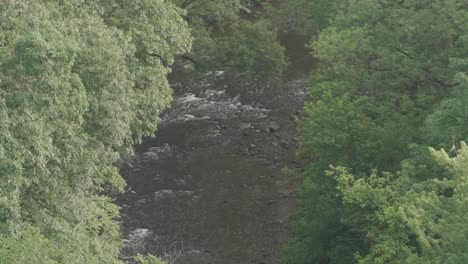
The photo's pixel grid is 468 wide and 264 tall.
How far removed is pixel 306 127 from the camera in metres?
29.6

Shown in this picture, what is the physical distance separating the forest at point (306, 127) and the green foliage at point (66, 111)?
0.05 meters

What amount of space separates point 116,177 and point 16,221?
297 inches

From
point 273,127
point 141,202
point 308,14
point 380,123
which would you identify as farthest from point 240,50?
point 380,123

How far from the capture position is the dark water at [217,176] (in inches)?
1276

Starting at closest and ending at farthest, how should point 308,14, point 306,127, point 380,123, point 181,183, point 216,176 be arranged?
point 380,123
point 306,127
point 181,183
point 216,176
point 308,14

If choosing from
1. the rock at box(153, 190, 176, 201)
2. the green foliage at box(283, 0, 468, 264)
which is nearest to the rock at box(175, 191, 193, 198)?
the rock at box(153, 190, 176, 201)

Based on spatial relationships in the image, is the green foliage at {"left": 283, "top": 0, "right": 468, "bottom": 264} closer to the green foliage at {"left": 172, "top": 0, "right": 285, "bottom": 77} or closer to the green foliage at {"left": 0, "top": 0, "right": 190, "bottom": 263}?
the green foliage at {"left": 0, "top": 0, "right": 190, "bottom": 263}

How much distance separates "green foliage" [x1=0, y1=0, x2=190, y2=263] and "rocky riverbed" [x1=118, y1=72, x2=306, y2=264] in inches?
371

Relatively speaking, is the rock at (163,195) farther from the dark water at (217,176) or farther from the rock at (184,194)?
the rock at (184,194)

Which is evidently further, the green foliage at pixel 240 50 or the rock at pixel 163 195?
the green foliage at pixel 240 50

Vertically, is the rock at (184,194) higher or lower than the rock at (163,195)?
lower

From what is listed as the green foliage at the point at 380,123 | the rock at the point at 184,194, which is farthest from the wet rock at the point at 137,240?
the green foliage at the point at 380,123

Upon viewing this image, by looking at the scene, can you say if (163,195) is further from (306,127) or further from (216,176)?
(306,127)

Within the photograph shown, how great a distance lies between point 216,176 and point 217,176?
7 centimetres
